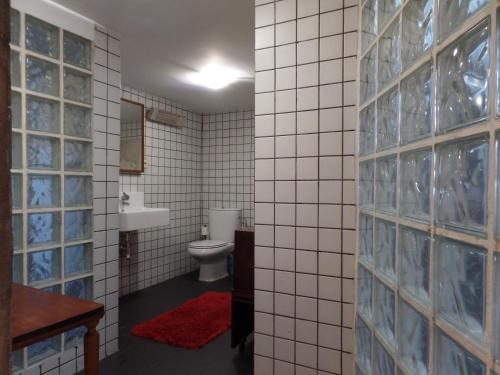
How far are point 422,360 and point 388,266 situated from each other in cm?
25

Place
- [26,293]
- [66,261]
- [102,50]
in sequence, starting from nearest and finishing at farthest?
1. [26,293]
2. [66,261]
3. [102,50]

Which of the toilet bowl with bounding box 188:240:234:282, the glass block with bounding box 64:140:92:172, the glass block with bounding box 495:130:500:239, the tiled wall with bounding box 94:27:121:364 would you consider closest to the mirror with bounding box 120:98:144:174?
the toilet bowl with bounding box 188:240:234:282

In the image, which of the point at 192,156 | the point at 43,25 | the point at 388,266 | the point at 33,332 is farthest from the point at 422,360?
the point at 192,156

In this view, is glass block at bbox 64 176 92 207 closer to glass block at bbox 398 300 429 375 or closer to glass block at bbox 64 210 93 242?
glass block at bbox 64 210 93 242

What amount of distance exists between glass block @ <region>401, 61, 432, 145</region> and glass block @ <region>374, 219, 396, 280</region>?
0.25 metres

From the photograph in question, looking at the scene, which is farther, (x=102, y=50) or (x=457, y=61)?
(x=102, y=50)

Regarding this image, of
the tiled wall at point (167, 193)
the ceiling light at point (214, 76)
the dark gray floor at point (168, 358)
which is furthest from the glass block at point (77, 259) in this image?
the ceiling light at point (214, 76)

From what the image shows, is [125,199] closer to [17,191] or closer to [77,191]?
[77,191]

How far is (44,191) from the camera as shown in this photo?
5.79 ft

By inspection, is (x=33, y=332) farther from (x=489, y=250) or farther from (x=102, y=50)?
(x=102, y=50)

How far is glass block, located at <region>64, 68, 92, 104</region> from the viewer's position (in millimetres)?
1871

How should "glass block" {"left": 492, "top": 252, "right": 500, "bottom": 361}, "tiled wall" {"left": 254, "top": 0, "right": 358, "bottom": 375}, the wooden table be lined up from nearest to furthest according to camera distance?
"glass block" {"left": 492, "top": 252, "right": 500, "bottom": 361} → the wooden table → "tiled wall" {"left": 254, "top": 0, "right": 358, "bottom": 375}

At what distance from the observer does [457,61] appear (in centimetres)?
59

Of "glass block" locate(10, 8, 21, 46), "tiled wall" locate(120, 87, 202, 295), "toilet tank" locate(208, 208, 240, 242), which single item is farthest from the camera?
"toilet tank" locate(208, 208, 240, 242)
